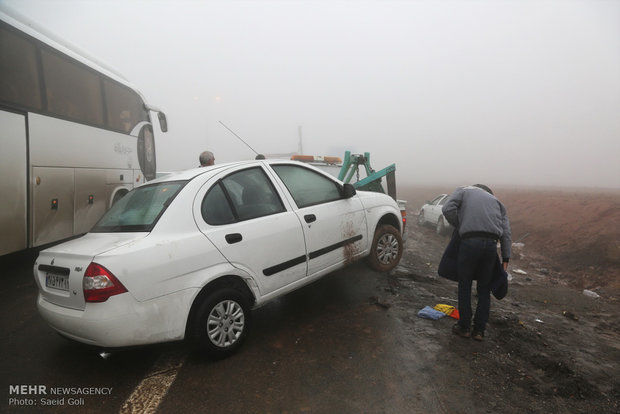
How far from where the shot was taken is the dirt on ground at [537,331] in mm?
2438

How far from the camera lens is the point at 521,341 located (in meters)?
3.31

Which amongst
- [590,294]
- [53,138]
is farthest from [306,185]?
[590,294]

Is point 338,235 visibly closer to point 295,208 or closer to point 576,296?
point 295,208

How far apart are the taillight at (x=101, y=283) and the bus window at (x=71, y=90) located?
14.4 feet

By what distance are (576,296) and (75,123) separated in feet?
29.8

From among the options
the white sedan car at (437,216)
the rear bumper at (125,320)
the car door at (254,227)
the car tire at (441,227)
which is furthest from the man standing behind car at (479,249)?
the car tire at (441,227)

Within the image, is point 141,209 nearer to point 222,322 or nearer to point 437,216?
point 222,322

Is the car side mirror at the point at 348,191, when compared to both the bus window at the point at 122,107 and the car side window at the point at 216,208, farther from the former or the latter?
the bus window at the point at 122,107

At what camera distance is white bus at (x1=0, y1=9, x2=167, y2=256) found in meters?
4.56

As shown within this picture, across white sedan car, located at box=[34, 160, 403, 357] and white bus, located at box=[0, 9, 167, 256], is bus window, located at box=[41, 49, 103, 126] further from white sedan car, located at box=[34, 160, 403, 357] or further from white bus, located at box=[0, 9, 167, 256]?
white sedan car, located at box=[34, 160, 403, 357]

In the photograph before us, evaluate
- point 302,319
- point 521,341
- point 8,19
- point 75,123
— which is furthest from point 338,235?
point 8,19

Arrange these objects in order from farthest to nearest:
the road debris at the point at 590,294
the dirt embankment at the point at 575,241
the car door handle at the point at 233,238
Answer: the dirt embankment at the point at 575,241
the road debris at the point at 590,294
the car door handle at the point at 233,238

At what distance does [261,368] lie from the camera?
2.68 m

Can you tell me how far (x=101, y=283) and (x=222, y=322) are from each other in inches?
38.0
